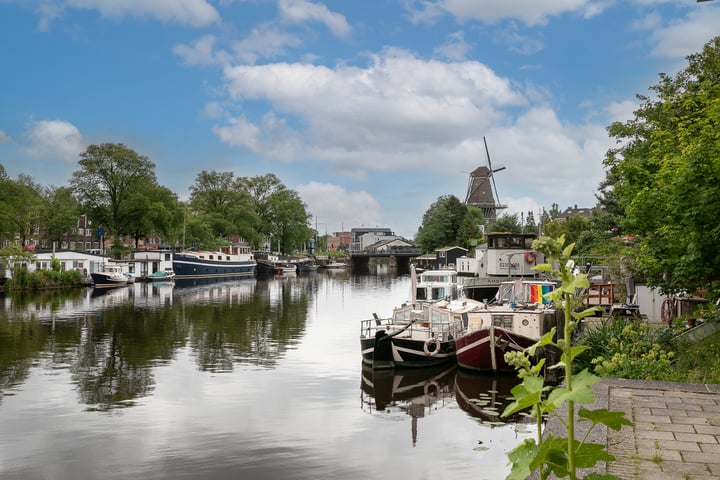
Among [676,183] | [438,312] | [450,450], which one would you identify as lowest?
[450,450]

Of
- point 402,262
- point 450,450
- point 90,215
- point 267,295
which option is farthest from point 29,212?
point 402,262

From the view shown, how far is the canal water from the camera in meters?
12.1

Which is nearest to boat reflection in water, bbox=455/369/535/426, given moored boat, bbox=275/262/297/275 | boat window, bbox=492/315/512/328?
boat window, bbox=492/315/512/328

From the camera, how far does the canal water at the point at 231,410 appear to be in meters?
12.1

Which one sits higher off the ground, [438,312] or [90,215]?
[90,215]

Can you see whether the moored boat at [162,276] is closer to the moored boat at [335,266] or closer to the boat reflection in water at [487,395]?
the boat reflection in water at [487,395]

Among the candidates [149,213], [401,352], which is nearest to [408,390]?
[401,352]

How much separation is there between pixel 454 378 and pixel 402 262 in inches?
5340

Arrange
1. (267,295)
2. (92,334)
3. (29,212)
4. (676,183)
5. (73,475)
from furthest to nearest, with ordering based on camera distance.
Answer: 1. (29,212)
2. (267,295)
3. (92,334)
4. (676,183)
5. (73,475)

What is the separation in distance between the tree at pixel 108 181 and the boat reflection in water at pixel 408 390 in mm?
65685

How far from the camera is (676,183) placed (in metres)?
13.9

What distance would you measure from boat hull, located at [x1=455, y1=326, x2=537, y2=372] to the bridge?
360ft

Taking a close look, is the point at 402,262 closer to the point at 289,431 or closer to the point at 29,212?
the point at 29,212

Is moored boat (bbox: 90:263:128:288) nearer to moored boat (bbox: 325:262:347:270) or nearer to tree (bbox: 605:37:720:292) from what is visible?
tree (bbox: 605:37:720:292)
